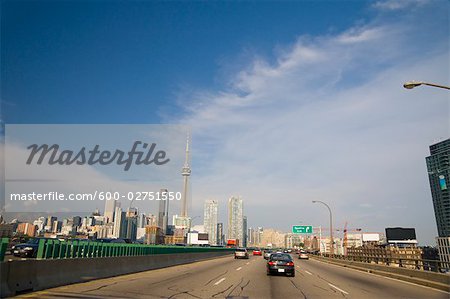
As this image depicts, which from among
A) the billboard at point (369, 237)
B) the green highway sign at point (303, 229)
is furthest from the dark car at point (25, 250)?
the billboard at point (369, 237)

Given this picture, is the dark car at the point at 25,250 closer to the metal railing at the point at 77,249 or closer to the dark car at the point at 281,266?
the metal railing at the point at 77,249

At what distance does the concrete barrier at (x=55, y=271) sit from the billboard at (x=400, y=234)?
146m

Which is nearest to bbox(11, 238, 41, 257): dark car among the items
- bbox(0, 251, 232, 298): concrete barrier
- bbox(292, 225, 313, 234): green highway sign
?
bbox(0, 251, 232, 298): concrete barrier

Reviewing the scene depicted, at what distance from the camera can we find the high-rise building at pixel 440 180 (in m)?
80.7

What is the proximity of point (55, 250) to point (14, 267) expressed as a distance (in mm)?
2626

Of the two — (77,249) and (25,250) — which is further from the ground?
(77,249)

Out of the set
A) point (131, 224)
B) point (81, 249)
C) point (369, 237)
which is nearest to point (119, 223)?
point (131, 224)

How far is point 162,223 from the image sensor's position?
148000 millimetres

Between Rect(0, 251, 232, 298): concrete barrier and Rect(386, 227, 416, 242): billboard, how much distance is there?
146 metres

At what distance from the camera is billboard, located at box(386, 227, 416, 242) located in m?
142

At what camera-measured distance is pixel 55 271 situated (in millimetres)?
12172

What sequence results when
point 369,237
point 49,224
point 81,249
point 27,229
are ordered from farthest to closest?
point 369,237, point 49,224, point 27,229, point 81,249

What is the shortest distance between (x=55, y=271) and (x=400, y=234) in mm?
156841

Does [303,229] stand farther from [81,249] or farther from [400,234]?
[400,234]
